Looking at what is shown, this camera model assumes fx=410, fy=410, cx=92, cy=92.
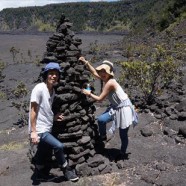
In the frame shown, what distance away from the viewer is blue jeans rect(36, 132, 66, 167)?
700cm

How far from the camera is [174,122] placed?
34.4 ft

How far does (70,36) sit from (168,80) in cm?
598

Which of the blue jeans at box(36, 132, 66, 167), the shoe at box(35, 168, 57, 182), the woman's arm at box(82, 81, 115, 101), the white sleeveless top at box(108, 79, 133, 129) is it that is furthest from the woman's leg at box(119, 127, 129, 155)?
the shoe at box(35, 168, 57, 182)

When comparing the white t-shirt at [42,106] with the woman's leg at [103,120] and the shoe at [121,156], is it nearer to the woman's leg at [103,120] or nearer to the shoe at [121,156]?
the woman's leg at [103,120]

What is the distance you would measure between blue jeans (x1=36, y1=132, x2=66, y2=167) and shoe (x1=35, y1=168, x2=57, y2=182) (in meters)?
0.23

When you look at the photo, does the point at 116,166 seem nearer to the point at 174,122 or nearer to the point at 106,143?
the point at 106,143

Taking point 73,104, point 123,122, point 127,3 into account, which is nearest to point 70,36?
point 73,104

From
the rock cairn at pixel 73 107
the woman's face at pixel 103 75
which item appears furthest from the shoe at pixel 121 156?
the woman's face at pixel 103 75

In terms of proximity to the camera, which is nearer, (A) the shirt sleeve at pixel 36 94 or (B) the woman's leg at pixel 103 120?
(A) the shirt sleeve at pixel 36 94

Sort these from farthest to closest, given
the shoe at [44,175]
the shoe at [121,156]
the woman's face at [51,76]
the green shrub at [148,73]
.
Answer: the green shrub at [148,73] < the shoe at [121,156] < the shoe at [44,175] < the woman's face at [51,76]

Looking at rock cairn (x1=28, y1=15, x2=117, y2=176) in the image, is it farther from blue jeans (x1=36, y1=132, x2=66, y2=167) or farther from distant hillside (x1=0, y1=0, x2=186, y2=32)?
distant hillside (x1=0, y1=0, x2=186, y2=32)

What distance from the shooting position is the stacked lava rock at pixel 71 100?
8039 millimetres

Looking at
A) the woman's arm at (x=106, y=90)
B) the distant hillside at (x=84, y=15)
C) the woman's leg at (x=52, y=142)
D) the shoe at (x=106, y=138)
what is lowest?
the shoe at (x=106, y=138)

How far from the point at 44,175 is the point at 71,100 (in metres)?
1.55
